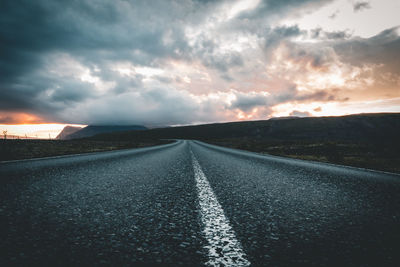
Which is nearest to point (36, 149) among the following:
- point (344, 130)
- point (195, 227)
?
point (195, 227)

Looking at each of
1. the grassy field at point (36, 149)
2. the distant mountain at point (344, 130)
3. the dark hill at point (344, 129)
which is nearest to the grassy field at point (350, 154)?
the grassy field at point (36, 149)

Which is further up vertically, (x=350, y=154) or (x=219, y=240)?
(x=219, y=240)

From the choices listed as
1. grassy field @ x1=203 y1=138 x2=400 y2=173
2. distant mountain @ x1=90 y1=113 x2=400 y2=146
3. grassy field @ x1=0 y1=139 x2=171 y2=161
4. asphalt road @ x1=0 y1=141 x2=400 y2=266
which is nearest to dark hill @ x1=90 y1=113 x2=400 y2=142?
distant mountain @ x1=90 y1=113 x2=400 y2=146

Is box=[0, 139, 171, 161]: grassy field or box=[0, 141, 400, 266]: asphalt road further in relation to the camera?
box=[0, 139, 171, 161]: grassy field

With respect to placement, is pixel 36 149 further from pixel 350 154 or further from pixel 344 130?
pixel 344 130

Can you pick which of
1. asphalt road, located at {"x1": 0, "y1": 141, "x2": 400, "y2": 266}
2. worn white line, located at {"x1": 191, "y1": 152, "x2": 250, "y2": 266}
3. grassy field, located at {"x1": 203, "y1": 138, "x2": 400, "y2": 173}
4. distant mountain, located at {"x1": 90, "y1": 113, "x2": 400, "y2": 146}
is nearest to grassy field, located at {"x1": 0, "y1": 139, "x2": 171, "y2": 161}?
asphalt road, located at {"x1": 0, "y1": 141, "x2": 400, "y2": 266}

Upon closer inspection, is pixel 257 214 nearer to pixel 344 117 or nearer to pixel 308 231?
pixel 308 231

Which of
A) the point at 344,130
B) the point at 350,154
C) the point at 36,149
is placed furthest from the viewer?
the point at 344,130

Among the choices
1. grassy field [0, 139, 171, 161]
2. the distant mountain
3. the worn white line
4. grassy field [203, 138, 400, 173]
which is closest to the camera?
the worn white line

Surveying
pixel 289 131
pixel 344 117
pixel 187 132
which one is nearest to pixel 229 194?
pixel 289 131

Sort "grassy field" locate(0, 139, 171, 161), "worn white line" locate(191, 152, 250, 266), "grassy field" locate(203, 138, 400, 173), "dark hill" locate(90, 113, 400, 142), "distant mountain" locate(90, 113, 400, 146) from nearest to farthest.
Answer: "worn white line" locate(191, 152, 250, 266), "grassy field" locate(203, 138, 400, 173), "grassy field" locate(0, 139, 171, 161), "distant mountain" locate(90, 113, 400, 146), "dark hill" locate(90, 113, 400, 142)

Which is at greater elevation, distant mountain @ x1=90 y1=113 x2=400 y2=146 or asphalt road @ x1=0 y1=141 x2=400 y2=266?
asphalt road @ x1=0 y1=141 x2=400 y2=266

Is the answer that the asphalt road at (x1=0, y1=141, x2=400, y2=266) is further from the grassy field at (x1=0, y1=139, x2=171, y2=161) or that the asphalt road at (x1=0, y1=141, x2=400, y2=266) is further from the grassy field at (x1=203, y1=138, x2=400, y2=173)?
the grassy field at (x1=0, y1=139, x2=171, y2=161)

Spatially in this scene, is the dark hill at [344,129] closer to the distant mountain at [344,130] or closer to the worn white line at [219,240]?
the distant mountain at [344,130]
